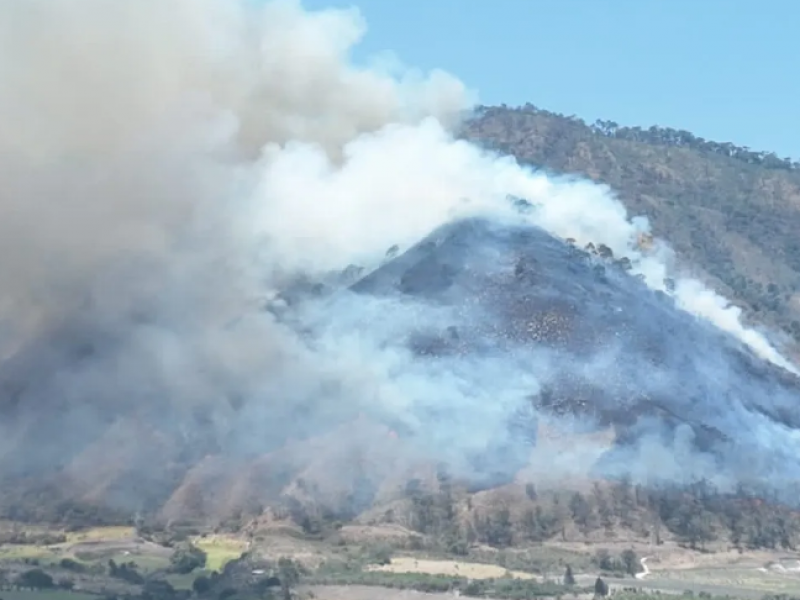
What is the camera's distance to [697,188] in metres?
157

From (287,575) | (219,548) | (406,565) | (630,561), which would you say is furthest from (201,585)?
(630,561)

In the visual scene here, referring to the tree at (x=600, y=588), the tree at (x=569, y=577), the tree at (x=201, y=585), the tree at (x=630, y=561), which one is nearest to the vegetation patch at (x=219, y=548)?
the tree at (x=201, y=585)

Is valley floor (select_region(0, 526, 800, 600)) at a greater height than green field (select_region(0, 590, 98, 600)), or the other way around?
valley floor (select_region(0, 526, 800, 600))

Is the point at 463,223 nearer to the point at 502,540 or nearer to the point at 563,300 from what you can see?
the point at 563,300

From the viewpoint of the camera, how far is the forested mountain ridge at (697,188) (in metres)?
138

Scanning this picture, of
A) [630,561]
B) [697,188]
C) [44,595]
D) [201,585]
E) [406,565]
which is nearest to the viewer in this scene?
[44,595]

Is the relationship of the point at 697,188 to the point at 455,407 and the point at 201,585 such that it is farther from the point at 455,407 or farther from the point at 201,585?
the point at 201,585

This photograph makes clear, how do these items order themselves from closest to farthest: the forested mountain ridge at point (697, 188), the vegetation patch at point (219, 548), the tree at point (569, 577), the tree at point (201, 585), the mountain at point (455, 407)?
the tree at point (201, 585)
the tree at point (569, 577)
the vegetation patch at point (219, 548)
the mountain at point (455, 407)
the forested mountain ridge at point (697, 188)

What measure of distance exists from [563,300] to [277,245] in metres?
19.2

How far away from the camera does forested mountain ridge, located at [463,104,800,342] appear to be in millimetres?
138125

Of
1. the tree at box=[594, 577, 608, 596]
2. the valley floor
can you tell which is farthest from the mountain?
the tree at box=[594, 577, 608, 596]

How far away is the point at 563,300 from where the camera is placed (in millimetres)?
82688

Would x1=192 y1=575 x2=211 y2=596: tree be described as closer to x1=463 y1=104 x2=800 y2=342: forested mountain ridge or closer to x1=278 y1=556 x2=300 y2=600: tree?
x1=278 y1=556 x2=300 y2=600: tree

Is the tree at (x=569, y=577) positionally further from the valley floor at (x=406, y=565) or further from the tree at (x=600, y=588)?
the tree at (x=600, y=588)
